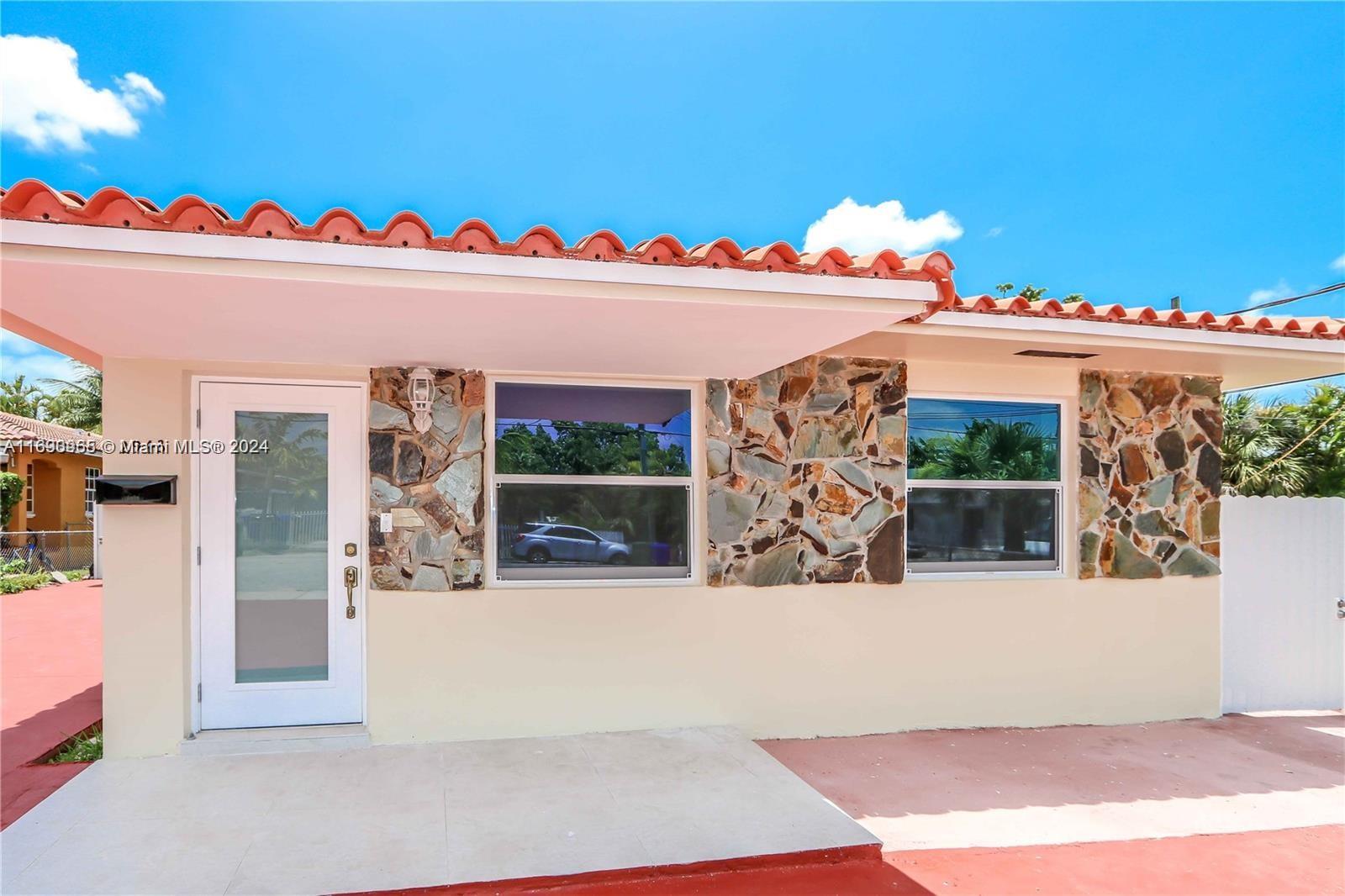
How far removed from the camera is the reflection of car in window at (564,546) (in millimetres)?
5836

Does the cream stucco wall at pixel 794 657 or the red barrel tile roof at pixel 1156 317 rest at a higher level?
the red barrel tile roof at pixel 1156 317

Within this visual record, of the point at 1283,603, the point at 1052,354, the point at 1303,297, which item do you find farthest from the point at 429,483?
the point at 1303,297

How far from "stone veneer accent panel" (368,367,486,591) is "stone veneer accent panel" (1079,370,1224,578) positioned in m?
5.09

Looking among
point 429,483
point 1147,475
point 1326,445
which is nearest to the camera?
point 429,483

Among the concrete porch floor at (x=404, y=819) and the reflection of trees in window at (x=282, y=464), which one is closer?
the concrete porch floor at (x=404, y=819)

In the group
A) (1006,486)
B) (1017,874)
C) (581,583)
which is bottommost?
(1017,874)

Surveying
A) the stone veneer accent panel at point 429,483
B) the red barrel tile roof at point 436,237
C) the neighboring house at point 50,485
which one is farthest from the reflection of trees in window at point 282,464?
the neighboring house at point 50,485

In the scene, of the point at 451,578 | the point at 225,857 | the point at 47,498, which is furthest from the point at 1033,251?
the point at 47,498

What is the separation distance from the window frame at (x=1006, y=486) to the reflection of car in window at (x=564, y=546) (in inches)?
93.7

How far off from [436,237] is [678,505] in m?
3.25

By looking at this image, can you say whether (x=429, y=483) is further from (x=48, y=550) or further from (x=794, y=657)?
(x=48, y=550)

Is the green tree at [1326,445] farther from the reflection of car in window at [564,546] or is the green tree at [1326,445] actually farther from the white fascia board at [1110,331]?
the reflection of car in window at [564,546]

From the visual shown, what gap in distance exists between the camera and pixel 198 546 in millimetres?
5301

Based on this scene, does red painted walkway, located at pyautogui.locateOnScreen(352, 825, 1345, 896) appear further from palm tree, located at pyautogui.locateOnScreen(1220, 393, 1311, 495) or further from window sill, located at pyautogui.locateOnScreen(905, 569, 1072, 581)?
palm tree, located at pyautogui.locateOnScreen(1220, 393, 1311, 495)
